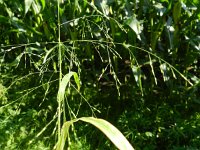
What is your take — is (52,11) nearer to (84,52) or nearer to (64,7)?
(64,7)

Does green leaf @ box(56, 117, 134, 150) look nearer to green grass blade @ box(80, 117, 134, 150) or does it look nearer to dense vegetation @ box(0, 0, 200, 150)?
green grass blade @ box(80, 117, 134, 150)

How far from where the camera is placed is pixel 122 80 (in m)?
2.45

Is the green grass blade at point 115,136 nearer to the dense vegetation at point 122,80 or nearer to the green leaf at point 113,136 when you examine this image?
the green leaf at point 113,136

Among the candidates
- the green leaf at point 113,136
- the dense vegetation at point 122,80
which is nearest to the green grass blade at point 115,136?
the green leaf at point 113,136

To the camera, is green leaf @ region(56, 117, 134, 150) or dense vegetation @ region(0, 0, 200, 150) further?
dense vegetation @ region(0, 0, 200, 150)

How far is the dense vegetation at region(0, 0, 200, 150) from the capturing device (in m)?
2.00

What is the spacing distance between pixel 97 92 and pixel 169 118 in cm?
50

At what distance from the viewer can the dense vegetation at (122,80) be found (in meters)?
2.00

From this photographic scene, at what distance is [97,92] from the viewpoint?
7.91 feet

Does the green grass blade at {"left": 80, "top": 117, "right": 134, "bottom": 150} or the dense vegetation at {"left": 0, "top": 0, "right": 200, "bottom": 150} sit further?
the dense vegetation at {"left": 0, "top": 0, "right": 200, "bottom": 150}

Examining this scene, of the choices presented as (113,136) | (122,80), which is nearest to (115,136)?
(113,136)

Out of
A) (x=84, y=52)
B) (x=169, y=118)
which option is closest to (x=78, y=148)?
(x=169, y=118)

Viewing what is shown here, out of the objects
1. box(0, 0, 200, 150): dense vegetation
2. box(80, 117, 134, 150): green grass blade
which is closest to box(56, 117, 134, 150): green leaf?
box(80, 117, 134, 150): green grass blade

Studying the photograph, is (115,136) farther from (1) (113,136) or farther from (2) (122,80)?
(2) (122,80)
